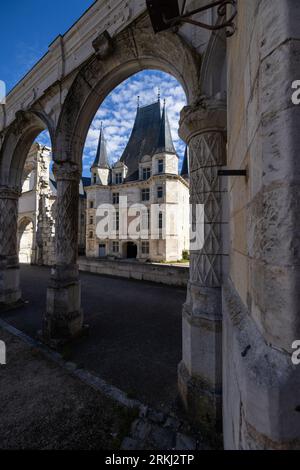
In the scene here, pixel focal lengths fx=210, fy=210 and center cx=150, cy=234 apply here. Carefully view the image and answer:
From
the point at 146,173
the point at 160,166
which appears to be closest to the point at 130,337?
the point at 160,166

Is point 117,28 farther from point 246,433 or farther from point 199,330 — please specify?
point 246,433

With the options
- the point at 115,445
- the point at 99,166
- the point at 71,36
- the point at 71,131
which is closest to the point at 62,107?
the point at 71,131

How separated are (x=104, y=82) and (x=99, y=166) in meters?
19.6

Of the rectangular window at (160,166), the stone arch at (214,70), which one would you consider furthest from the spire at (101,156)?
the stone arch at (214,70)

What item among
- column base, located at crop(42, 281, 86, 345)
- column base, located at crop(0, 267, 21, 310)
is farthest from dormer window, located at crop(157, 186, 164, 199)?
column base, located at crop(42, 281, 86, 345)

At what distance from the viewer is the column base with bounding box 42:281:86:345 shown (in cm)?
432

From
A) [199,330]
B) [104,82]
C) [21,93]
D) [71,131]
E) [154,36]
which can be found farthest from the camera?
[21,93]

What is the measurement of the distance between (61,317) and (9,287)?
11.7 ft

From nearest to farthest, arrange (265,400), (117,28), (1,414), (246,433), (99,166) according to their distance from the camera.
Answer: (265,400)
(246,433)
(1,414)
(117,28)
(99,166)

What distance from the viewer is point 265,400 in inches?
29.5

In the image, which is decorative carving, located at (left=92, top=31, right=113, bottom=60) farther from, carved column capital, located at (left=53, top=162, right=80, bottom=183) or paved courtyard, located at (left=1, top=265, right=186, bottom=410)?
paved courtyard, located at (left=1, top=265, right=186, bottom=410)

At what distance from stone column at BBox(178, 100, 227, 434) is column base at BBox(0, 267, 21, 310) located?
6.27m

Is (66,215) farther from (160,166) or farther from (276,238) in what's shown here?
(160,166)

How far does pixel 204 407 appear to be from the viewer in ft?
7.80
